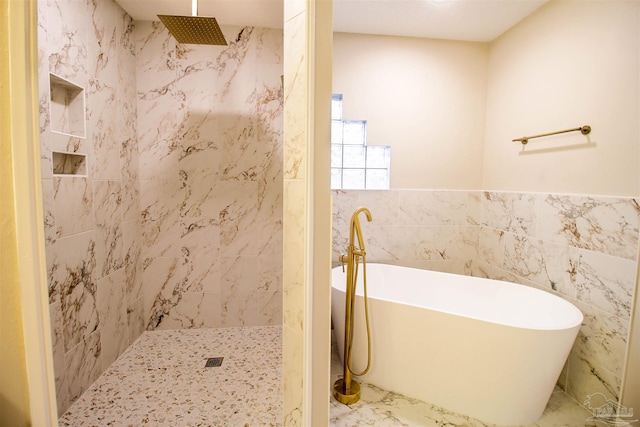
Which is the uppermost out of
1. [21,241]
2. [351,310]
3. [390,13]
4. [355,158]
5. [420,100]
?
[390,13]

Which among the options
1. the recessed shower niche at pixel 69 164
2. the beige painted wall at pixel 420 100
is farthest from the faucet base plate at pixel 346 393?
the recessed shower niche at pixel 69 164

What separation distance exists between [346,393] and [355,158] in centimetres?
185

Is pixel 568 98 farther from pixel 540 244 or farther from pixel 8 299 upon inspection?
pixel 8 299

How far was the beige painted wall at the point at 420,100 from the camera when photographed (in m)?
2.49

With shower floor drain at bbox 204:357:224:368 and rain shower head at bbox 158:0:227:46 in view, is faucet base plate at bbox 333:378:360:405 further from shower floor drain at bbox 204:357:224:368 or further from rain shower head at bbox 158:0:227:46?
rain shower head at bbox 158:0:227:46

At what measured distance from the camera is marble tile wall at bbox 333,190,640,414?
61.4 inches

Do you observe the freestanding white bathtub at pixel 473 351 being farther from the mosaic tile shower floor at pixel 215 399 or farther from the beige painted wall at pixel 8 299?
the beige painted wall at pixel 8 299

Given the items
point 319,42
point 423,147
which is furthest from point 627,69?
point 319,42

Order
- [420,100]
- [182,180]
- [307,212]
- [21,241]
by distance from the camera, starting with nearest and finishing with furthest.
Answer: [21,241]
[307,212]
[182,180]
[420,100]

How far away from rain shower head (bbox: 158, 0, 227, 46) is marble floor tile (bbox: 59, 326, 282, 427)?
6.94ft

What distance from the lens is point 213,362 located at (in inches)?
81.4

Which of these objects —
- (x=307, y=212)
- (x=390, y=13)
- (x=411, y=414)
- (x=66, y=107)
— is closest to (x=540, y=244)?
(x=411, y=414)

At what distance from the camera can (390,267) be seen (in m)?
2.40

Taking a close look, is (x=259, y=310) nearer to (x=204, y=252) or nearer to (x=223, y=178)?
(x=204, y=252)
